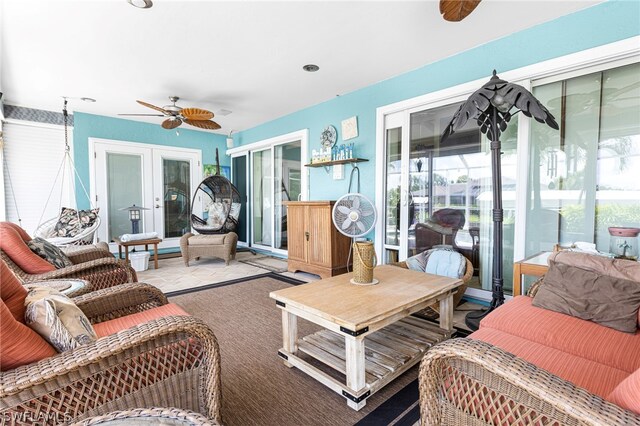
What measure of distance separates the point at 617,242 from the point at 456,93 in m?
1.78

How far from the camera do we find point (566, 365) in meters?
1.16

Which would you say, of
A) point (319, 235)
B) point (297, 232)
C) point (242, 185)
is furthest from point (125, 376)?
point (242, 185)

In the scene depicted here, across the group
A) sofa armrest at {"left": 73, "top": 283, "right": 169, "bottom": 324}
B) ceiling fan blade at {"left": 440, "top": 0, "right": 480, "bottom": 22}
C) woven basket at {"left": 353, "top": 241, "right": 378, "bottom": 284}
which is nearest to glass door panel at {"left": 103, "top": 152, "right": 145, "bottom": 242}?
sofa armrest at {"left": 73, "top": 283, "right": 169, "bottom": 324}

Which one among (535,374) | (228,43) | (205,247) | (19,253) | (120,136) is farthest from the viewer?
(120,136)

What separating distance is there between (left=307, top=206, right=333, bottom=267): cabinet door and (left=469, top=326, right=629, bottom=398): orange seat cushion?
7.55 ft

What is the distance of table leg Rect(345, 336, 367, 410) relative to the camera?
4.66 feet

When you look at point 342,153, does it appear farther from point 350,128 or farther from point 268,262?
point 268,262

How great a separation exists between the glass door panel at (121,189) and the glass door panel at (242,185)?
1.75 meters

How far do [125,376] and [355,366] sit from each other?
95cm

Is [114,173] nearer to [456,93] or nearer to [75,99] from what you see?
[75,99]

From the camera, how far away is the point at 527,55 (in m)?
2.54

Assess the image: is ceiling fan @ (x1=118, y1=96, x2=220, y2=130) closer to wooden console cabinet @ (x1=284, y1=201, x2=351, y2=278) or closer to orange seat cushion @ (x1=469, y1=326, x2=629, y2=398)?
wooden console cabinet @ (x1=284, y1=201, x2=351, y2=278)

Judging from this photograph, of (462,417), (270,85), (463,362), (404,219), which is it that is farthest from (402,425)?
(270,85)

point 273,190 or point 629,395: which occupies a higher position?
point 273,190
